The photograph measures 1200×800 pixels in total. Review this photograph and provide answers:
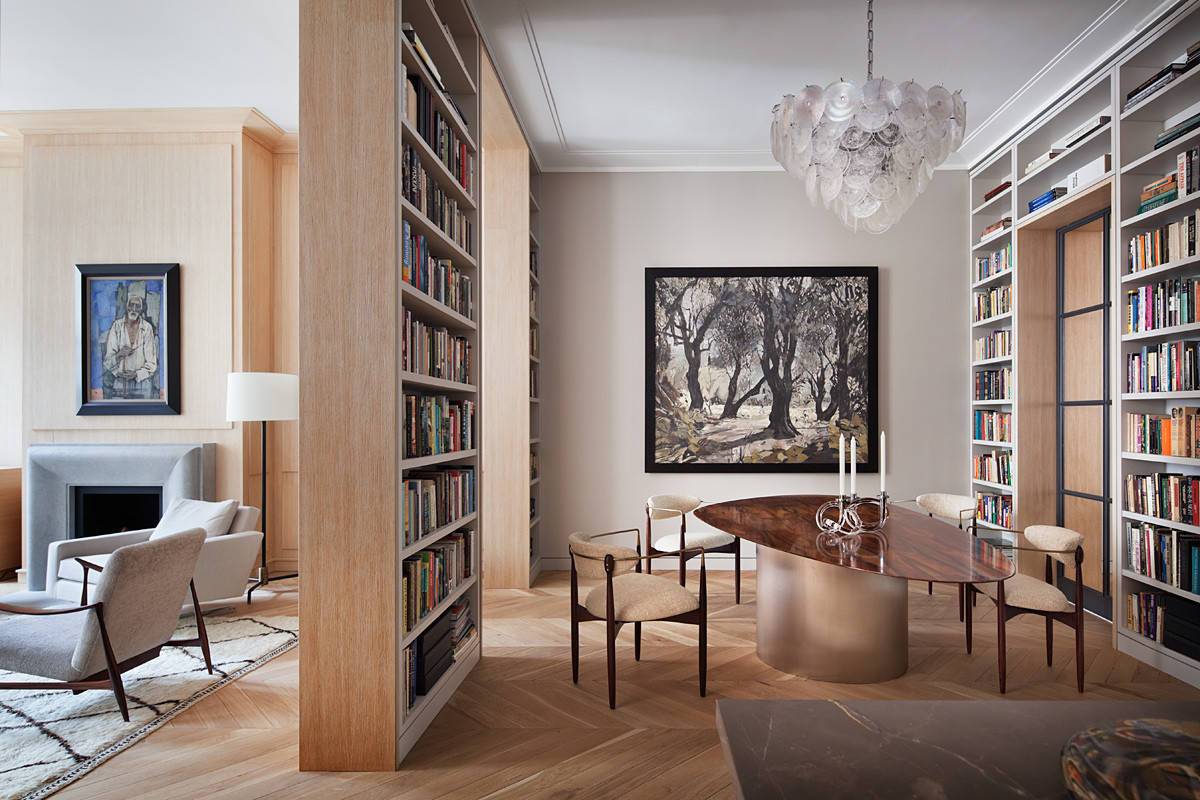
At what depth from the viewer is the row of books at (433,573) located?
274 centimetres

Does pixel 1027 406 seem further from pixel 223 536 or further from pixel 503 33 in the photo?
pixel 223 536

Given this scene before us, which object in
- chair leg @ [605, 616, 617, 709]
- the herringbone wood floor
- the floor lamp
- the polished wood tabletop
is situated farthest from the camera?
the floor lamp

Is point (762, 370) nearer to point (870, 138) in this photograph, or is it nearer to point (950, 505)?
point (950, 505)

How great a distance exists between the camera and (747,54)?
4.07 meters

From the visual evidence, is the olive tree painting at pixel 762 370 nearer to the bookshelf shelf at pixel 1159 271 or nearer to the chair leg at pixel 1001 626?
the bookshelf shelf at pixel 1159 271

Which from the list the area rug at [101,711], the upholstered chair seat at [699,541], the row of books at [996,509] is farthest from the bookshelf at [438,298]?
the row of books at [996,509]

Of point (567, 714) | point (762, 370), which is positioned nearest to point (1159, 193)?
point (762, 370)

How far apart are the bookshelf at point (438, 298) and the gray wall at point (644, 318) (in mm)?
1984

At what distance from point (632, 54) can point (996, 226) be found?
311 cm

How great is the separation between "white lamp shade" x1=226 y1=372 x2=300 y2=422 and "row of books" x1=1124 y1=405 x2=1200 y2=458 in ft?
16.2

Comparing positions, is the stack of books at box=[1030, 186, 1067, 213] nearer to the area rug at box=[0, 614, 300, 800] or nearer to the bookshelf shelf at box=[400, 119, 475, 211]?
the bookshelf shelf at box=[400, 119, 475, 211]

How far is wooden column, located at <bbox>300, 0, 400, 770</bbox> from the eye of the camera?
2.53 metres

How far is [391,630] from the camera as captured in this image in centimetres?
253

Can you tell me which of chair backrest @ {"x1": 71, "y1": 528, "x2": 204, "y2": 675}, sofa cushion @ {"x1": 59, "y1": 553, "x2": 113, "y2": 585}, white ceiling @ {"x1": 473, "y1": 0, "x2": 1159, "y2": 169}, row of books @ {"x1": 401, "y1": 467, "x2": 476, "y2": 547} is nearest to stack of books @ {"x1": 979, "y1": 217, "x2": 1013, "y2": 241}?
white ceiling @ {"x1": 473, "y1": 0, "x2": 1159, "y2": 169}
